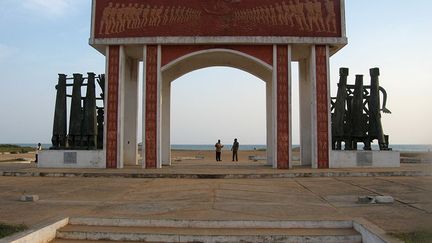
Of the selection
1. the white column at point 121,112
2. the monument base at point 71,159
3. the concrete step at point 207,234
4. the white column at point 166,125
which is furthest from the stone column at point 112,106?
the concrete step at point 207,234

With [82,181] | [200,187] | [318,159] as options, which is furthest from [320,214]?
[318,159]

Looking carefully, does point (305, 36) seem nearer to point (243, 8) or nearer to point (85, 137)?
point (243, 8)

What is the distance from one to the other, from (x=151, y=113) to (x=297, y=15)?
7.73 m

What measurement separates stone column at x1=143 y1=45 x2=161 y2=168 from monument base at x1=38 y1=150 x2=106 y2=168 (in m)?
2.02

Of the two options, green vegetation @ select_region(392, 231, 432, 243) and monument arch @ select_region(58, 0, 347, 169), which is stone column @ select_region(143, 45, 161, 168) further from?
green vegetation @ select_region(392, 231, 432, 243)

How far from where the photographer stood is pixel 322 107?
19.6m

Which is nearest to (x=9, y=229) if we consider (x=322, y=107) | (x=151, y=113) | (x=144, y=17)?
(x=151, y=113)

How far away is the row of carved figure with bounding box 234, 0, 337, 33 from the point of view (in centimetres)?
1970

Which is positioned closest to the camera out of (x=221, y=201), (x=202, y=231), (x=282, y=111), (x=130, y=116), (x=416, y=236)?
(x=416, y=236)

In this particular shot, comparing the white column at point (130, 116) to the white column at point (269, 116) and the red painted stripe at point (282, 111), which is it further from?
the red painted stripe at point (282, 111)

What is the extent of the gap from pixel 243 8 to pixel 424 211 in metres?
13.6

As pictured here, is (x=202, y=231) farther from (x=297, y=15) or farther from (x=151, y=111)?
(x=297, y=15)

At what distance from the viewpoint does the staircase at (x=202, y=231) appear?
6.73 metres

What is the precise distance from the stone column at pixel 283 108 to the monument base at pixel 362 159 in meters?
2.04
